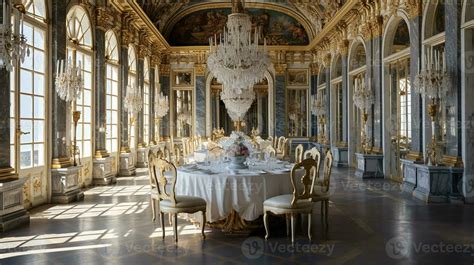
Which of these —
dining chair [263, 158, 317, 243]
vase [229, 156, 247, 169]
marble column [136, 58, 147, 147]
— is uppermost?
marble column [136, 58, 147, 147]

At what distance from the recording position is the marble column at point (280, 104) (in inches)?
774

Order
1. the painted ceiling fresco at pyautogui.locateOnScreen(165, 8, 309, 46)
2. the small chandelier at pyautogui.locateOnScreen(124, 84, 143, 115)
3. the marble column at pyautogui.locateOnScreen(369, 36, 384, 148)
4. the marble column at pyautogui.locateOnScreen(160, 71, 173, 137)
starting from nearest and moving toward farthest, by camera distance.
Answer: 1. the marble column at pyautogui.locateOnScreen(369, 36, 384, 148)
2. the small chandelier at pyautogui.locateOnScreen(124, 84, 143, 115)
3. the marble column at pyautogui.locateOnScreen(160, 71, 173, 137)
4. the painted ceiling fresco at pyautogui.locateOnScreen(165, 8, 309, 46)

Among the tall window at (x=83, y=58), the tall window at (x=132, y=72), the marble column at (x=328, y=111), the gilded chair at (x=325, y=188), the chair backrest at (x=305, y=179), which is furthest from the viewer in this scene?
the marble column at (x=328, y=111)

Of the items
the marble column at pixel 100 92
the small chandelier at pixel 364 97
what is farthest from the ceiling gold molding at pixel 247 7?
the marble column at pixel 100 92

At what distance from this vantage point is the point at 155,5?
17656mm

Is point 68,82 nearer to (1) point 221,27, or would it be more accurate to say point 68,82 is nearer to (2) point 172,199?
(2) point 172,199

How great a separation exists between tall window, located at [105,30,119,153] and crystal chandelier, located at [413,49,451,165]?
8007mm

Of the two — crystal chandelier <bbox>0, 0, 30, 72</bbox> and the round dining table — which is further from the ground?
crystal chandelier <bbox>0, 0, 30, 72</bbox>

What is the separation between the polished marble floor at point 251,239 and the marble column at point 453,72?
123cm

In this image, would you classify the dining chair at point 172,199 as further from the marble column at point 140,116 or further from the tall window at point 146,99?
the tall window at point 146,99

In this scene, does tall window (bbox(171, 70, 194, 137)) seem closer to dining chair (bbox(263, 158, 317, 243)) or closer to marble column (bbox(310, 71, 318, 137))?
marble column (bbox(310, 71, 318, 137))

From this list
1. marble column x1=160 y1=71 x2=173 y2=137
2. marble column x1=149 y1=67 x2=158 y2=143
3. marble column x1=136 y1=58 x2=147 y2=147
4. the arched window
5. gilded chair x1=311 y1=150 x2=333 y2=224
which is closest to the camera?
gilded chair x1=311 y1=150 x2=333 y2=224

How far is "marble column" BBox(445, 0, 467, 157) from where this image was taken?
7.52m

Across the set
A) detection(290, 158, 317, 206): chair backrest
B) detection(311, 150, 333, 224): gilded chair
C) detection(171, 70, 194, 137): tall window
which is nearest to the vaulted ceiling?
detection(171, 70, 194, 137): tall window
